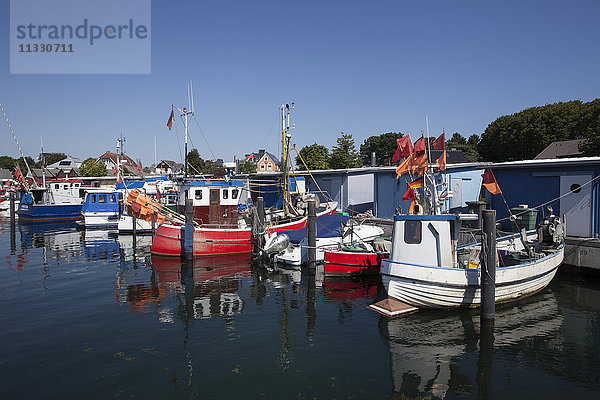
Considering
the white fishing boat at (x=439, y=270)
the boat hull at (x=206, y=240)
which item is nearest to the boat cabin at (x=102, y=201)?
the boat hull at (x=206, y=240)

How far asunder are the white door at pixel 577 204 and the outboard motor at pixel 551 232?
115 inches

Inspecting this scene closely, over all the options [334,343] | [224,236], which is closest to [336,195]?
[224,236]

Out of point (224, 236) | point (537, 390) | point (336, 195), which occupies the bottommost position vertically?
point (537, 390)

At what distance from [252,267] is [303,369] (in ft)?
36.4

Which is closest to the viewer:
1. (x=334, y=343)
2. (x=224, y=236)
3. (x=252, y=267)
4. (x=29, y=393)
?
(x=29, y=393)

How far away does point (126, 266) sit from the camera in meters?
20.8

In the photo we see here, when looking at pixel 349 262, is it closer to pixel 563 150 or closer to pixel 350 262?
pixel 350 262

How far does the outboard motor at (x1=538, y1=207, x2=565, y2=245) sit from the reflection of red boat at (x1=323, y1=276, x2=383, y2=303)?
6.77 metres

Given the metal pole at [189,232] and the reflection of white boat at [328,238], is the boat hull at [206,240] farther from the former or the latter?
the reflection of white boat at [328,238]

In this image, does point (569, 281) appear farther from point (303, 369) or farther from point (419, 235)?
point (303, 369)

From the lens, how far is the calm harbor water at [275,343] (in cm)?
863

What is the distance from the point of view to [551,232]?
15367mm

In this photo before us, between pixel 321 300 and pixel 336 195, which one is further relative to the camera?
pixel 336 195

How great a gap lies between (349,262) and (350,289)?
142 cm
